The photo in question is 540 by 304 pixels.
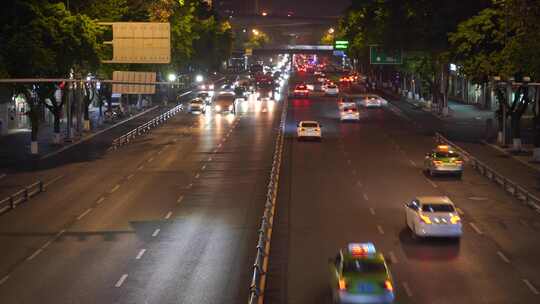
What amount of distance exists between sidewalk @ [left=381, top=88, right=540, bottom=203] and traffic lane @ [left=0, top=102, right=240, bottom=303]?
18.4 m

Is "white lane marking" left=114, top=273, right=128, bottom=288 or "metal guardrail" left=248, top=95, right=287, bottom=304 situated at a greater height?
"metal guardrail" left=248, top=95, right=287, bottom=304

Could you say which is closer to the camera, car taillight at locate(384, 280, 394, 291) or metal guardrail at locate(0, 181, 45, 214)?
car taillight at locate(384, 280, 394, 291)

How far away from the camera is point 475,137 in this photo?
251 ft

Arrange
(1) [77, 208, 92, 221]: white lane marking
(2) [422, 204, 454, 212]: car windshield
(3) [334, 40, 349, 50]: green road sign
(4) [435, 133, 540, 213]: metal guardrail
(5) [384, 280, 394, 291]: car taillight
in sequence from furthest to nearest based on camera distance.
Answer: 1. (3) [334, 40, 349, 50]: green road sign
2. (4) [435, 133, 540, 213]: metal guardrail
3. (1) [77, 208, 92, 221]: white lane marking
4. (2) [422, 204, 454, 212]: car windshield
5. (5) [384, 280, 394, 291]: car taillight

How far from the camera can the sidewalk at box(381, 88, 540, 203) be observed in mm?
54544

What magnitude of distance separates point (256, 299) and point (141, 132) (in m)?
59.4

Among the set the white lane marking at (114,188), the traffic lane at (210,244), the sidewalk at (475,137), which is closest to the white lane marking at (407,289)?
the traffic lane at (210,244)

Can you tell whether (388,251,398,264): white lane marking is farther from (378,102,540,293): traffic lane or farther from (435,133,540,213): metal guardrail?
(435,133,540,213): metal guardrail

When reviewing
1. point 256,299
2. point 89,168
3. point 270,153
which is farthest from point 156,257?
point 270,153

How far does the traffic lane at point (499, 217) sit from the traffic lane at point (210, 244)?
27.9 ft

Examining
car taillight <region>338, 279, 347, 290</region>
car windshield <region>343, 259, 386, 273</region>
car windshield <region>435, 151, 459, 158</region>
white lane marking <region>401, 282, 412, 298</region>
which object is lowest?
white lane marking <region>401, 282, 412, 298</region>

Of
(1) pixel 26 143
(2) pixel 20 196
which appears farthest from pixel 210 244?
(1) pixel 26 143

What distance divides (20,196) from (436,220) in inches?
837

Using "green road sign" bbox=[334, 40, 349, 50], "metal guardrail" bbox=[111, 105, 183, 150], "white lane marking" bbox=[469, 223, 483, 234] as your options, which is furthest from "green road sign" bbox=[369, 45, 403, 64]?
"white lane marking" bbox=[469, 223, 483, 234]
